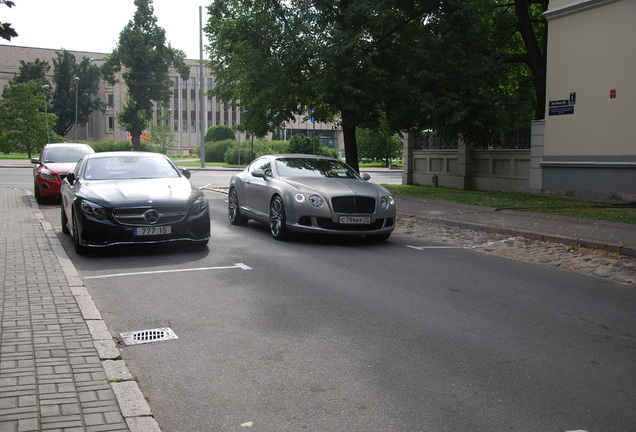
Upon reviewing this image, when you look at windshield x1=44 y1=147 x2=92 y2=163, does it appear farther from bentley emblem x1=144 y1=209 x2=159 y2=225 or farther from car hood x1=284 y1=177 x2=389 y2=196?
bentley emblem x1=144 y1=209 x2=159 y2=225

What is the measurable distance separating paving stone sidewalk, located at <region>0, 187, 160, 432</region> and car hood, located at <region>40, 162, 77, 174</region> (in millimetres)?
10901

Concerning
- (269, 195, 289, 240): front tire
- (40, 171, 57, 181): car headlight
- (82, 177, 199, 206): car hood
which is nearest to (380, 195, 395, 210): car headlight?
(269, 195, 289, 240): front tire

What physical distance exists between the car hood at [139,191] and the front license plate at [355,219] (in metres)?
2.40

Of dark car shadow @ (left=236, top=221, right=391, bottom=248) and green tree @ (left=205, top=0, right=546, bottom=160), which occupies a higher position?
green tree @ (left=205, top=0, right=546, bottom=160)

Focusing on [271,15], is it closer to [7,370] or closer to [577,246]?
[577,246]

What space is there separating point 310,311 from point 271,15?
65.8 ft

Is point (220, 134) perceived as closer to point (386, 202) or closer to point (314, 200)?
point (386, 202)

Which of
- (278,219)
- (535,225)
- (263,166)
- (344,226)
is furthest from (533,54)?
(278,219)

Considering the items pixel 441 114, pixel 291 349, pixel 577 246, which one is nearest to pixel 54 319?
pixel 291 349

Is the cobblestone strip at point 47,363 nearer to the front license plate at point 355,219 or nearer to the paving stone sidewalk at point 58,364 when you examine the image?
the paving stone sidewalk at point 58,364

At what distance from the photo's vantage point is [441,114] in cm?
2339

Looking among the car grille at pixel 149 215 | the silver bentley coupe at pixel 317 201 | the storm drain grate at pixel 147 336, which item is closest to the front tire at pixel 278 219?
the silver bentley coupe at pixel 317 201

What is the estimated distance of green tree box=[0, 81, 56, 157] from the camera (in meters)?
60.3

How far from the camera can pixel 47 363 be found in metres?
4.62
